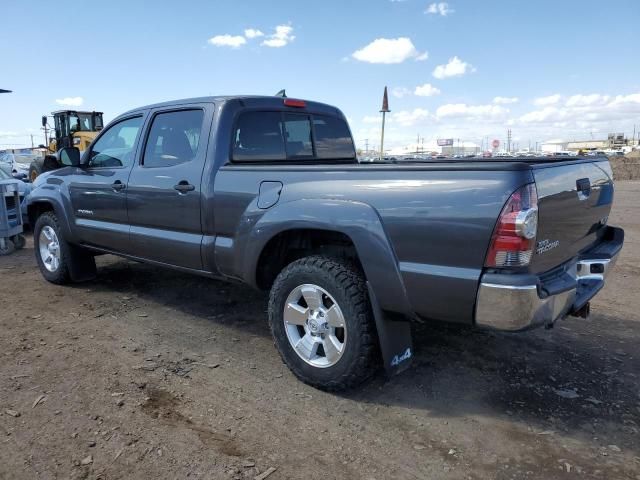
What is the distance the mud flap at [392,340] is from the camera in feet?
9.53

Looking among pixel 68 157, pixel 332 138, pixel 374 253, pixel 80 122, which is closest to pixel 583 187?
pixel 374 253

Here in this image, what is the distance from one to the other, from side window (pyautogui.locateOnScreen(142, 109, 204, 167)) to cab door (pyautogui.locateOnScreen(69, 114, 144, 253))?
21 centimetres

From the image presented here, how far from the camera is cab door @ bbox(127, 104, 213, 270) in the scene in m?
3.87

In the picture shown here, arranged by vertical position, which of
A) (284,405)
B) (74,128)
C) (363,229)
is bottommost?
(284,405)

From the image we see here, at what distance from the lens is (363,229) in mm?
2859

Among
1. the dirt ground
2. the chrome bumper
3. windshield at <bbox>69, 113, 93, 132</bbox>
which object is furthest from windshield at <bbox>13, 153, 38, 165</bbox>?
the chrome bumper

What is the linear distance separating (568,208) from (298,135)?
2402 millimetres

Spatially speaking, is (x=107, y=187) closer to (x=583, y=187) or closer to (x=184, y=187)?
(x=184, y=187)

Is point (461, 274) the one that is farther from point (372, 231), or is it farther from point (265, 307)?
point (265, 307)

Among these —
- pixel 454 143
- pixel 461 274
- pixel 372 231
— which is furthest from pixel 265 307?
pixel 454 143

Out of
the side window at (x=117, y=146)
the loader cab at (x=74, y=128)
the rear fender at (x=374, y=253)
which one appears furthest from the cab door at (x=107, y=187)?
the loader cab at (x=74, y=128)

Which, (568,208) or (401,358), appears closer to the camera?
(568,208)

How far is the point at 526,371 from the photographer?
3502mm

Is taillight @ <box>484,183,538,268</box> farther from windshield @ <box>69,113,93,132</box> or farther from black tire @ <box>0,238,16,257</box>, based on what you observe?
windshield @ <box>69,113,93,132</box>
